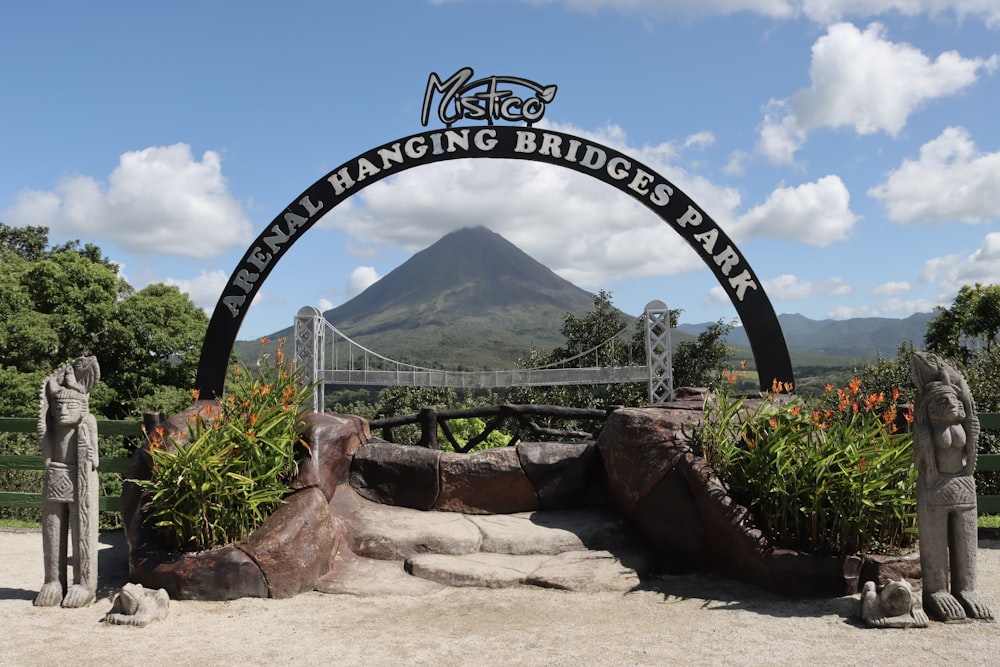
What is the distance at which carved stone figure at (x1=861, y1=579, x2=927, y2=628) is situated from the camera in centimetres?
466

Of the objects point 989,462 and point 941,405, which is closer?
point 941,405

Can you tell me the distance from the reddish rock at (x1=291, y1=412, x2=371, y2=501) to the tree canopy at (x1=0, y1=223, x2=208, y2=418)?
11.9m

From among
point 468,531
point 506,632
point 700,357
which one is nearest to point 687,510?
point 468,531

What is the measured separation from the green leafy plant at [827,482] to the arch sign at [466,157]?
3.17 metres

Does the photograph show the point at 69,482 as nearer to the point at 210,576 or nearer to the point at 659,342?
the point at 210,576

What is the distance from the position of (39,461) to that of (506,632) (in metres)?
6.04

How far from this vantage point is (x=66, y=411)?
212 inches

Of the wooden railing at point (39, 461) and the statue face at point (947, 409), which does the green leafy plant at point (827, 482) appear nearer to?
the statue face at point (947, 409)

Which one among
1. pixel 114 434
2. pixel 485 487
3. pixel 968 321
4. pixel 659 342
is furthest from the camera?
pixel 968 321

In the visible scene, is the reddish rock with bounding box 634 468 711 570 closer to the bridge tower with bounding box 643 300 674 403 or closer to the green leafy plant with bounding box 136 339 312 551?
the green leafy plant with bounding box 136 339 312 551

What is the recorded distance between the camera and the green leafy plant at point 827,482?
17.7 feet

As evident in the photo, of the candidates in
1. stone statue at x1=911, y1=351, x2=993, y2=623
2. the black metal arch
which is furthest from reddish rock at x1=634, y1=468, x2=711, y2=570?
the black metal arch

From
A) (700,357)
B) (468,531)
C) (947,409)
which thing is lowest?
(468,531)

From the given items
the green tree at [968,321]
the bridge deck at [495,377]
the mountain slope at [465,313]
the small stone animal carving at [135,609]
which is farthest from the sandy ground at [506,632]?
the mountain slope at [465,313]
